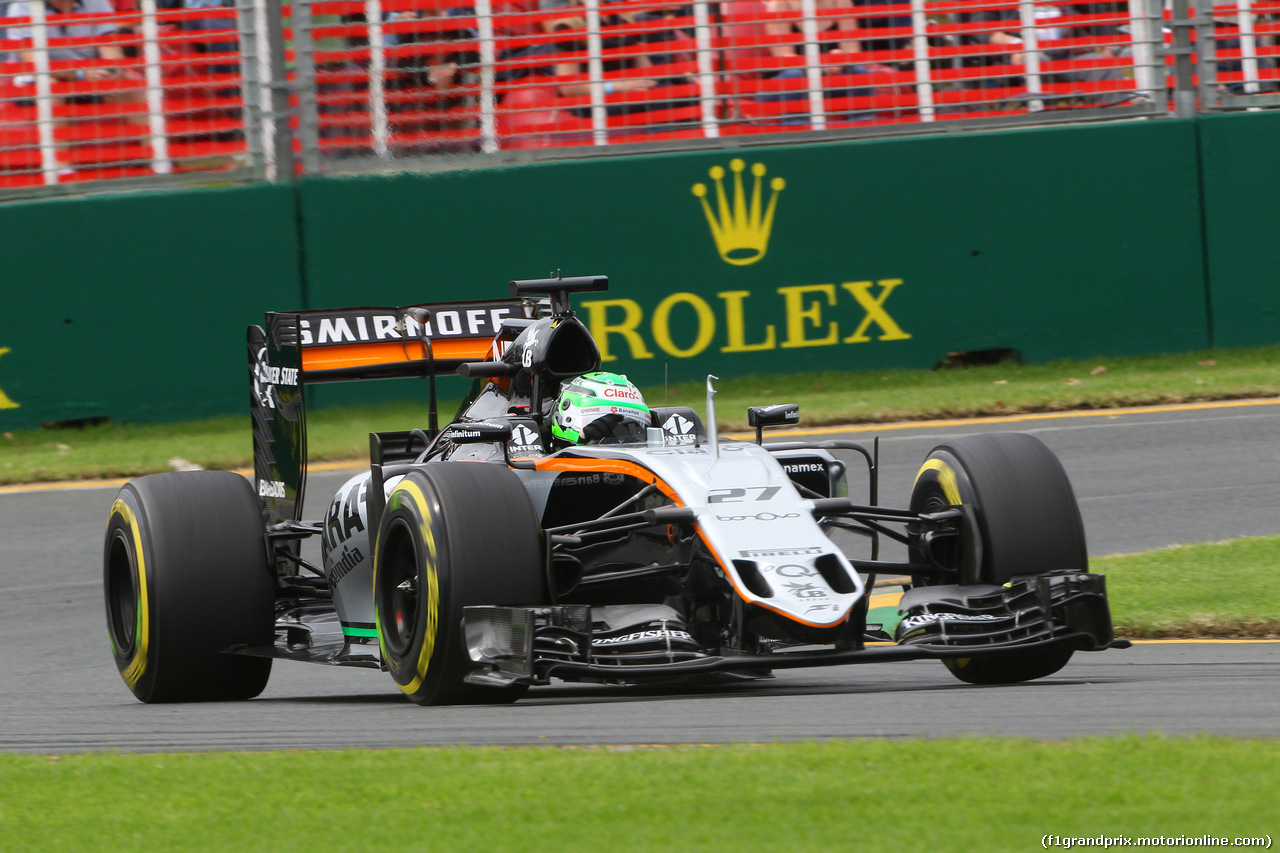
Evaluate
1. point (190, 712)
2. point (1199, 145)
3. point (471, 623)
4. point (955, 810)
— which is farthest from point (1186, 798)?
point (1199, 145)

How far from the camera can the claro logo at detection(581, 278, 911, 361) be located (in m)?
15.4

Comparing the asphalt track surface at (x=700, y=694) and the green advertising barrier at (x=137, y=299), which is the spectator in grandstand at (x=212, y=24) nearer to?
the green advertising barrier at (x=137, y=299)

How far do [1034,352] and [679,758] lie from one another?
37.4 ft

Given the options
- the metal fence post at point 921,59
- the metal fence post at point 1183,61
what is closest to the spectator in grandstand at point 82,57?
the metal fence post at point 921,59

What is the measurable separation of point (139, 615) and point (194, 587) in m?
0.28

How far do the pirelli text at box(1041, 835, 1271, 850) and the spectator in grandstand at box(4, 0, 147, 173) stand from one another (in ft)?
42.2

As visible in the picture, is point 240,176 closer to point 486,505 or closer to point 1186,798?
point 486,505

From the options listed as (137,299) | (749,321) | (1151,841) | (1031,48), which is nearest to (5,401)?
(137,299)

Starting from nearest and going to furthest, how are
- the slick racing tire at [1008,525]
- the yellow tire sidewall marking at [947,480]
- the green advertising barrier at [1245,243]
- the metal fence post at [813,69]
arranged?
the slick racing tire at [1008,525]
the yellow tire sidewall marking at [947,480]
the green advertising barrier at [1245,243]
the metal fence post at [813,69]

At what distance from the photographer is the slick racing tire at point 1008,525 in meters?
6.91

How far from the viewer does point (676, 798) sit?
15.7ft

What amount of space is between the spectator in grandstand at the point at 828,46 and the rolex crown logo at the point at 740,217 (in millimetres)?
840

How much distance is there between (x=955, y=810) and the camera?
14.9 feet

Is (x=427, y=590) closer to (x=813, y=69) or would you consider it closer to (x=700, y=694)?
(x=700, y=694)
